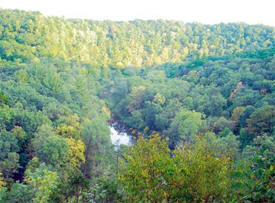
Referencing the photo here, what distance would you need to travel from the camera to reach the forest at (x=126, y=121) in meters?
12.4

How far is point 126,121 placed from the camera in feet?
216

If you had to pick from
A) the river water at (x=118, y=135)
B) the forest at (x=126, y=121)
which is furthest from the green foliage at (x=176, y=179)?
the river water at (x=118, y=135)

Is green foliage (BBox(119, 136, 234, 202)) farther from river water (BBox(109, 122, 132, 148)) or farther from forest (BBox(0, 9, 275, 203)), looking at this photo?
river water (BBox(109, 122, 132, 148))

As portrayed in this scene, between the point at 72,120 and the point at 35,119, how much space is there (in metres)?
5.42

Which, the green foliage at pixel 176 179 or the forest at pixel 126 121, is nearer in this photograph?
the green foliage at pixel 176 179

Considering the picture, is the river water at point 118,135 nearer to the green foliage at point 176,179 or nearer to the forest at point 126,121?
the forest at point 126,121

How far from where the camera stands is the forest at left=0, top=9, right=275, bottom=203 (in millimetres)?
12375

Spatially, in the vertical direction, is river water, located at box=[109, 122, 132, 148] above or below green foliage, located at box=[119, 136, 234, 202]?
below

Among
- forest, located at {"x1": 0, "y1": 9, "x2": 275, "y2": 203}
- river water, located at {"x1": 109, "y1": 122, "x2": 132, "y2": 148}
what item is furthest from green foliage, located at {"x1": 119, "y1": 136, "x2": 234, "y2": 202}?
river water, located at {"x1": 109, "y1": 122, "x2": 132, "y2": 148}

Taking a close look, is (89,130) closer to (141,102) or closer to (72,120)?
(72,120)

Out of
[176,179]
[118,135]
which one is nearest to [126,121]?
[118,135]

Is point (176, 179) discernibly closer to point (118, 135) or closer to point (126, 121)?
point (118, 135)

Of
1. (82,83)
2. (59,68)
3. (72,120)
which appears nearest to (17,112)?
(72,120)

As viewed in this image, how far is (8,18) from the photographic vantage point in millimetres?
85312
